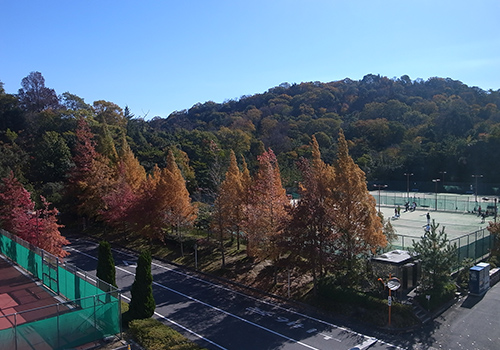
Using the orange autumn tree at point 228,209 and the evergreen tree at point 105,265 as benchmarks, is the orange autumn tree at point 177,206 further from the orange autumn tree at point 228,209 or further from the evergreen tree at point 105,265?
the evergreen tree at point 105,265

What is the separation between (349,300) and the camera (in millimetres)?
19422

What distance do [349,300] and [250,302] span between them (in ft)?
17.8

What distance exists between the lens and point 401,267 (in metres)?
20.2

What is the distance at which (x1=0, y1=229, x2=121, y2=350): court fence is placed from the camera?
13305mm

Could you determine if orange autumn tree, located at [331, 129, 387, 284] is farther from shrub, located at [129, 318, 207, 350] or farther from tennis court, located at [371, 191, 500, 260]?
shrub, located at [129, 318, 207, 350]

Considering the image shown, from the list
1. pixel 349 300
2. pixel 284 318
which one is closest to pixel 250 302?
pixel 284 318

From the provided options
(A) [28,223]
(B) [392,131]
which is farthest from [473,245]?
(B) [392,131]

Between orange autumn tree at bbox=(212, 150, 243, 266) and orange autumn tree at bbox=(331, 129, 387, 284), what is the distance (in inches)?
323

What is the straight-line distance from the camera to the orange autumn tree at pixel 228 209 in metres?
27.4

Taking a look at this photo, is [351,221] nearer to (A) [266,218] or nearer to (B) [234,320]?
(A) [266,218]

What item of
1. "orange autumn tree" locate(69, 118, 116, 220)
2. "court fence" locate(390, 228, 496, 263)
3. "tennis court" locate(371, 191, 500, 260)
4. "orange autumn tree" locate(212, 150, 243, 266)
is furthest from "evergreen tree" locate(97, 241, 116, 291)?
"orange autumn tree" locate(69, 118, 116, 220)

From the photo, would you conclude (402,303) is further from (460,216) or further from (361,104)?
(361,104)

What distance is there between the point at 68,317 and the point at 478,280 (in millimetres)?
19683

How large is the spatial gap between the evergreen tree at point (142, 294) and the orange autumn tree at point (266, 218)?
683 centimetres
